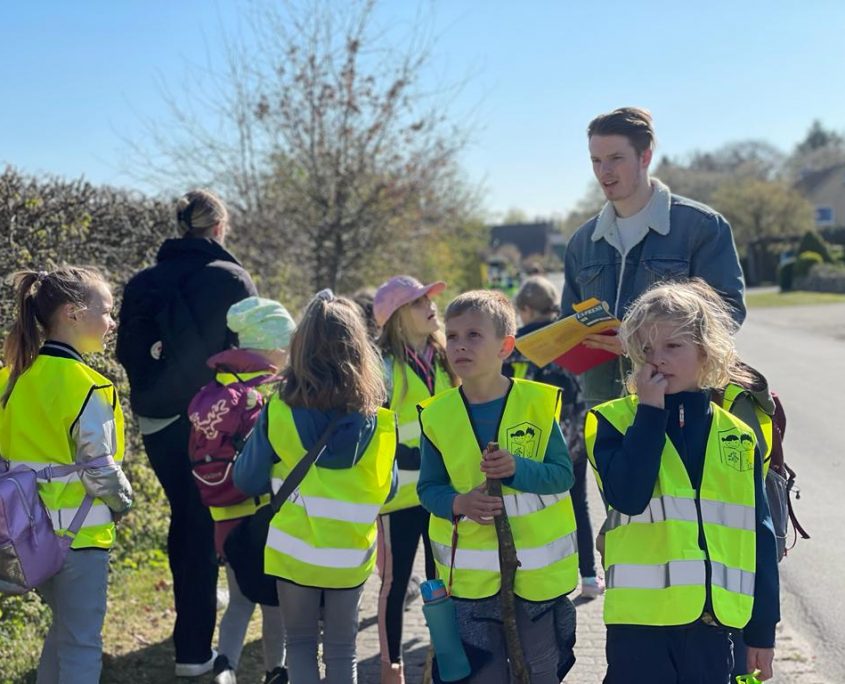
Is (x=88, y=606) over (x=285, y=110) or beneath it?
beneath

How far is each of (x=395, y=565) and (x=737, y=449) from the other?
196 centimetres

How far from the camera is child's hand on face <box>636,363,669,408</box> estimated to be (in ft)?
8.96

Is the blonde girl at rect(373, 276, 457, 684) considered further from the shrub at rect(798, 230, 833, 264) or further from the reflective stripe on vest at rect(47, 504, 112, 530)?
the shrub at rect(798, 230, 833, 264)

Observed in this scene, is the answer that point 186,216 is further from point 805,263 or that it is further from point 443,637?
point 805,263

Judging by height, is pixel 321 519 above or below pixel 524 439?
below

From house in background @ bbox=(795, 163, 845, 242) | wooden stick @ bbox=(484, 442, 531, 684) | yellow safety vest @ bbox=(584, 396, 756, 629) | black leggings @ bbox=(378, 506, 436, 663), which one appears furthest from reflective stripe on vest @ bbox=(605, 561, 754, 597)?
house in background @ bbox=(795, 163, 845, 242)

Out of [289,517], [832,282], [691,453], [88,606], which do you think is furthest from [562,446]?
[832,282]

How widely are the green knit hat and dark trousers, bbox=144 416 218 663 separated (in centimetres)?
57

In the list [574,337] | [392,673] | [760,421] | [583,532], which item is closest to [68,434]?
[392,673]

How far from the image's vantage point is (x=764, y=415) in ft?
10.7

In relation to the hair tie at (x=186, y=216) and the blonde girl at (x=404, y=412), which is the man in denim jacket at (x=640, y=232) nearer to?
the blonde girl at (x=404, y=412)

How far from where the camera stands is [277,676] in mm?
4066

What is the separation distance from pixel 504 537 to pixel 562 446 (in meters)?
0.40

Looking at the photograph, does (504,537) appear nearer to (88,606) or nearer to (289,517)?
(289,517)
